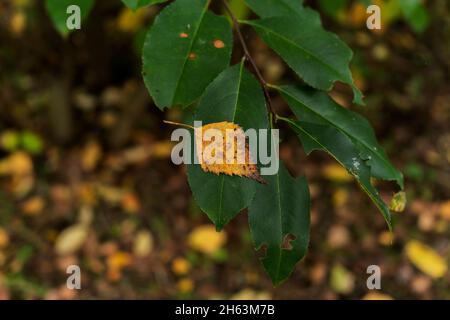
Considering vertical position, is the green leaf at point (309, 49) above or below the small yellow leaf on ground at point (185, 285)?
above

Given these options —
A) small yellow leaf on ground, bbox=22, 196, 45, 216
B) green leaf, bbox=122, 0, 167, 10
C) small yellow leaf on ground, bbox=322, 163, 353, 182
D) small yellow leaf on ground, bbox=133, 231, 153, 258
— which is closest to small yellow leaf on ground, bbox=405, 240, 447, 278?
small yellow leaf on ground, bbox=322, 163, 353, 182

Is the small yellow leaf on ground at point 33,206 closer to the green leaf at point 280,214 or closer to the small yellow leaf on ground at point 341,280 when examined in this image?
the small yellow leaf on ground at point 341,280

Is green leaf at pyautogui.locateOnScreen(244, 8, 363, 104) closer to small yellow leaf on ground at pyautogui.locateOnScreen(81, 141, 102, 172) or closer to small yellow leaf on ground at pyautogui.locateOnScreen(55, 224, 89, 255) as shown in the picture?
small yellow leaf on ground at pyautogui.locateOnScreen(55, 224, 89, 255)

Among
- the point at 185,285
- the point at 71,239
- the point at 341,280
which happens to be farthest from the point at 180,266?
the point at 341,280

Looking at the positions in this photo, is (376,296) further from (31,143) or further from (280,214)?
(31,143)

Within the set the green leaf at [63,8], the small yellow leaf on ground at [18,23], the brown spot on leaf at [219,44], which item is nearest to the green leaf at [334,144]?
the brown spot on leaf at [219,44]

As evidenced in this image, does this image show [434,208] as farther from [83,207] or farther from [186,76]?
[186,76]
